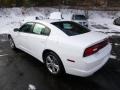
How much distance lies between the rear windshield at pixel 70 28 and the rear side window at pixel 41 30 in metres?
0.32

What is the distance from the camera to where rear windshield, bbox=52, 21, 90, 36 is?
4715mm

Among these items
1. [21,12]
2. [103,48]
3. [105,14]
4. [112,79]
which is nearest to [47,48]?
[103,48]

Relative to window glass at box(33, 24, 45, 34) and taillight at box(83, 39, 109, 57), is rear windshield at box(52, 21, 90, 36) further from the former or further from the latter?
taillight at box(83, 39, 109, 57)

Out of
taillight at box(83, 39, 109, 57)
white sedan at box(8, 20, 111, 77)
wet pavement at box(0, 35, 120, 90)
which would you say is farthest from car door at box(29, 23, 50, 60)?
taillight at box(83, 39, 109, 57)

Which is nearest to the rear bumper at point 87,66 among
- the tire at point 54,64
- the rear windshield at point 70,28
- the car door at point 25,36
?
the tire at point 54,64

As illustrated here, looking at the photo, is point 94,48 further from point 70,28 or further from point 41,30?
point 41,30

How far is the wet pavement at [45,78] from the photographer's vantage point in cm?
422

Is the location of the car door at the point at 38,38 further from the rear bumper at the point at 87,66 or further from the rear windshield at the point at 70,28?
the rear bumper at the point at 87,66

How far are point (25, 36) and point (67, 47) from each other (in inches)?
80.8

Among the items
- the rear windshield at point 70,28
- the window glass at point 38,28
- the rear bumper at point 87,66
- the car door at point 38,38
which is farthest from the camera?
the window glass at point 38,28

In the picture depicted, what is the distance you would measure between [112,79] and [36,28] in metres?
2.74

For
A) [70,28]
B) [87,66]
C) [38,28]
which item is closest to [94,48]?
[87,66]

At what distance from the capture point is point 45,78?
4.65m

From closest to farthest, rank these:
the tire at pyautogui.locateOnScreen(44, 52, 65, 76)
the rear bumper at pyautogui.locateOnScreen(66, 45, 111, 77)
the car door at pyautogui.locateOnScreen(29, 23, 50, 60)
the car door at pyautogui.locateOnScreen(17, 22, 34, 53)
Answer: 1. the rear bumper at pyautogui.locateOnScreen(66, 45, 111, 77)
2. the tire at pyautogui.locateOnScreen(44, 52, 65, 76)
3. the car door at pyautogui.locateOnScreen(29, 23, 50, 60)
4. the car door at pyautogui.locateOnScreen(17, 22, 34, 53)
